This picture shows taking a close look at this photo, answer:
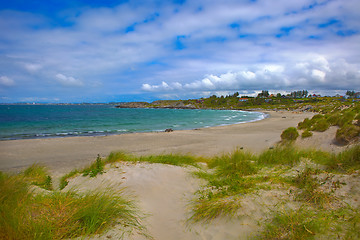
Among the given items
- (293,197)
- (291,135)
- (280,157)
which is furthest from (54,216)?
(291,135)

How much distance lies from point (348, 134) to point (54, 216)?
15.3 m

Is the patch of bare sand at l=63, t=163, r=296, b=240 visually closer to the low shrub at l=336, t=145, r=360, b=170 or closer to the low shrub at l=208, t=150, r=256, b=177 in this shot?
the low shrub at l=208, t=150, r=256, b=177

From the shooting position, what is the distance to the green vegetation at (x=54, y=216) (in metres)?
2.69

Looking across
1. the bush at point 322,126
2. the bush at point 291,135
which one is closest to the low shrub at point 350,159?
the bush at point 291,135

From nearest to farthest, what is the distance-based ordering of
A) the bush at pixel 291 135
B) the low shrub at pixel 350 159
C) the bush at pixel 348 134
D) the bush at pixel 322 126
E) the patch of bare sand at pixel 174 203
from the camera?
1. the patch of bare sand at pixel 174 203
2. the low shrub at pixel 350 159
3. the bush at pixel 348 134
4. the bush at pixel 322 126
5. the bush at pixel 291 135

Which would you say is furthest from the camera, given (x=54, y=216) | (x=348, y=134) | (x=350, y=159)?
(x=348, y=134)

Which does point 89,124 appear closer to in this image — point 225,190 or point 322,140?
point 322,140

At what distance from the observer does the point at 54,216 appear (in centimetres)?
327

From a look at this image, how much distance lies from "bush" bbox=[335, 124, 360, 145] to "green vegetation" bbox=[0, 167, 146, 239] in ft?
45.0

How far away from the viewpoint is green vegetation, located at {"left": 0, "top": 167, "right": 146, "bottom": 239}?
2693mm

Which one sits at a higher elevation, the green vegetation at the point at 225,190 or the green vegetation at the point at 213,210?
the green vegetation at the point at 213,210

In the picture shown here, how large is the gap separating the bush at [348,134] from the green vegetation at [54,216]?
1373cm

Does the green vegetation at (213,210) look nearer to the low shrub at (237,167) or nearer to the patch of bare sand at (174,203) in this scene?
the patch of bare sand at (174,203)

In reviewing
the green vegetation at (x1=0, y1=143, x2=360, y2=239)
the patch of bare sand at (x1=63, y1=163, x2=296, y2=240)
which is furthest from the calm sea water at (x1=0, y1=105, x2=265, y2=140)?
the green vegetation at (x1=0, y1=143, x2=360, y2=239)
